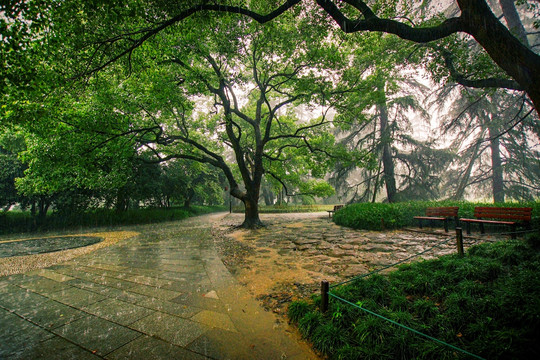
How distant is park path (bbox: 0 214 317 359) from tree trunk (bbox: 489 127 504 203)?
19.3 metres

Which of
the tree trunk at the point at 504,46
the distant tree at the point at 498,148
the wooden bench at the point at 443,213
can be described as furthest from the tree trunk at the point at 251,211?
the distant tree at the point at 498,148

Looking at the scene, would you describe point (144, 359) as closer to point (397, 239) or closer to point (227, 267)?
point (227, 267)

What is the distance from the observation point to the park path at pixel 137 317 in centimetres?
224

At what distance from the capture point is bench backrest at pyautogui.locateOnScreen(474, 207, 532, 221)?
6259 mm

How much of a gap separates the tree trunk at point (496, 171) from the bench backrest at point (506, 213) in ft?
33.7

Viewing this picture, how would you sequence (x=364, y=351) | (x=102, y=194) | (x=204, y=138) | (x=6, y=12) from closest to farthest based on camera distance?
(x=364, y=351)
(x=6, y=12)
(x=102, y=194)
(x=204, y=138)

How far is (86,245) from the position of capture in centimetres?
783

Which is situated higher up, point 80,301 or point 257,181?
point 257,181

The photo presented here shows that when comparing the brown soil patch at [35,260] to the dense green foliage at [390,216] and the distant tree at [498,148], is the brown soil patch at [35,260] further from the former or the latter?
the distant tree at [498,148]

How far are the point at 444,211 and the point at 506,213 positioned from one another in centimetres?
182

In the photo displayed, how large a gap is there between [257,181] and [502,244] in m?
8.86

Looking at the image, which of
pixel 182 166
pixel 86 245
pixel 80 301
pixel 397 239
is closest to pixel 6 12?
pixel 80 301

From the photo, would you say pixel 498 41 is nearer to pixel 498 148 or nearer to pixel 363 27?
pixel 363 27

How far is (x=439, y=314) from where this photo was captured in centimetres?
251
